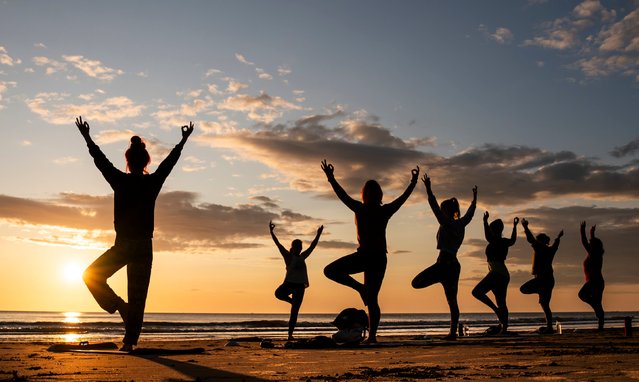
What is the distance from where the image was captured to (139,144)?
8.75m

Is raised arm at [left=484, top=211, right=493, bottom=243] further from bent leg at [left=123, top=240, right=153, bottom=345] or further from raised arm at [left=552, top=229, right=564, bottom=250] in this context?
bent leg at [left=123, top=240, right=153, bottom=345]

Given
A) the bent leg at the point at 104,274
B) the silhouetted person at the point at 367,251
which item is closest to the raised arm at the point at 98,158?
the bent leg at the point at 104,274

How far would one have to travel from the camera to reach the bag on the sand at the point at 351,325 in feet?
36.0

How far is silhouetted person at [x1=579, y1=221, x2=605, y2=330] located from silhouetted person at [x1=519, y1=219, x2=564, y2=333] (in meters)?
1.36

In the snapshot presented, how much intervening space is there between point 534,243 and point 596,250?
6.88ft

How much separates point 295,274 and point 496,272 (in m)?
4.37

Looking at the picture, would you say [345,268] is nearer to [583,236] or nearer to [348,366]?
[348,366]

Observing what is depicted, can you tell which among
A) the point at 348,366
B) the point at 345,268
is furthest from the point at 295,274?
the point at 348,366

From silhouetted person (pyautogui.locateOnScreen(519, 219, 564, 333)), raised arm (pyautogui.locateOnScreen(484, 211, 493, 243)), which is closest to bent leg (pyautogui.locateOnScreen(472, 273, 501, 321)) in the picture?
raised arm (pyautogui.locateOnScreen(484, 211, 493, 243))

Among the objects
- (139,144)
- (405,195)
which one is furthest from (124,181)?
(405,195)

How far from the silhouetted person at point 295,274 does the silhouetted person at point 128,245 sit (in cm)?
542

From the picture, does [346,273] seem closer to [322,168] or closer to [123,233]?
[322,168]

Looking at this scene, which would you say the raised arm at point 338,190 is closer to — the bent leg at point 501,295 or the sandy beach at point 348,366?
the sandy beach at point 348,366

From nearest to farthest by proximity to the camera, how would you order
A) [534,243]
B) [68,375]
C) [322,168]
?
[68,375], [322,168], [534,243]
